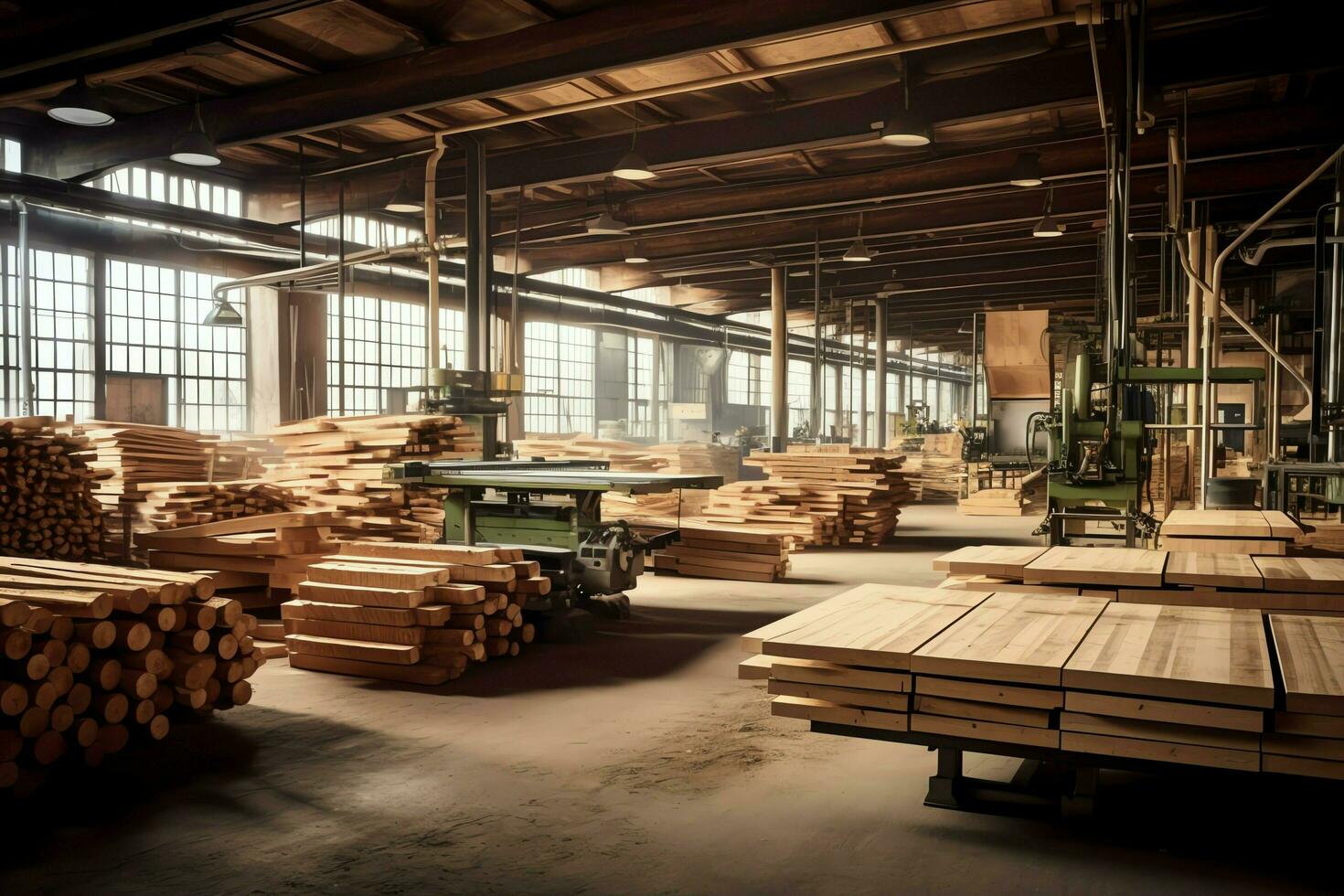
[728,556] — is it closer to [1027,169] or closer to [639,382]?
[1027,169]

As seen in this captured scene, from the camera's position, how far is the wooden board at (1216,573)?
4.51m

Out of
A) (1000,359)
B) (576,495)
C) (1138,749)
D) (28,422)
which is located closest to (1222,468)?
(1000,359)

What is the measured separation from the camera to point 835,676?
3490 millimetres

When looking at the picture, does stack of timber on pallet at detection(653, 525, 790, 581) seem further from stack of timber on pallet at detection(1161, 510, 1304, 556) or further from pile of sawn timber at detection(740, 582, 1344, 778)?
pile of sawn timber at detection(740, 582, 1344, 778)

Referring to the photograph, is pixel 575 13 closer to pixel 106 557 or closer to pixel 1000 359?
pixel 106 557

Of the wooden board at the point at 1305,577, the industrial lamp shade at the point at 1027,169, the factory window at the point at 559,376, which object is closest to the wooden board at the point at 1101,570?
the wooden board at the point at 1305,577

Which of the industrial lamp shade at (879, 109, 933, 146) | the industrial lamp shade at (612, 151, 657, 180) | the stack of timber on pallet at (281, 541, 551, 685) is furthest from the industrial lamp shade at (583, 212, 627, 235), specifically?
the stack of timber on pallet at (281, 541, 551, 685)

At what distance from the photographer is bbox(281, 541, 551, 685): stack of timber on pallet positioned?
586 centimetres

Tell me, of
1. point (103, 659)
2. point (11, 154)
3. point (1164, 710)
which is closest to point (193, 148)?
point (11, 154)

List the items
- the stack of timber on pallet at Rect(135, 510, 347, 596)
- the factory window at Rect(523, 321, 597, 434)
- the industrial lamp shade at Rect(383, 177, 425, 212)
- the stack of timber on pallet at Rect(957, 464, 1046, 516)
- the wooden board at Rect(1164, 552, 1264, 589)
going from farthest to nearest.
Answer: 1. the factory window at Rect(523, 321, 597, 434)
2. the stack of timber on pallet at Rect(957, 464, 1046, 516)
3. the industrial lamp shade at Rect(383, 177, 425, 212)
4. the stack of timber on pallet at Rect(135, 510, 347, 596)
5. the wooden board at Rect(1164, 552, 1264, 589)

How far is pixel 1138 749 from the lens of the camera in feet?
10.1

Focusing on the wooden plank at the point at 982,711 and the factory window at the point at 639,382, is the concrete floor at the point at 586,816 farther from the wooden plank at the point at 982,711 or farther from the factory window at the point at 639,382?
the factory window at the point at 639,382

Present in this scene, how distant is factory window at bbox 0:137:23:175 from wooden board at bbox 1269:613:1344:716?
12614mm

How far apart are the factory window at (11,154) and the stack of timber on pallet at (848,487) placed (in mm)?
9421
